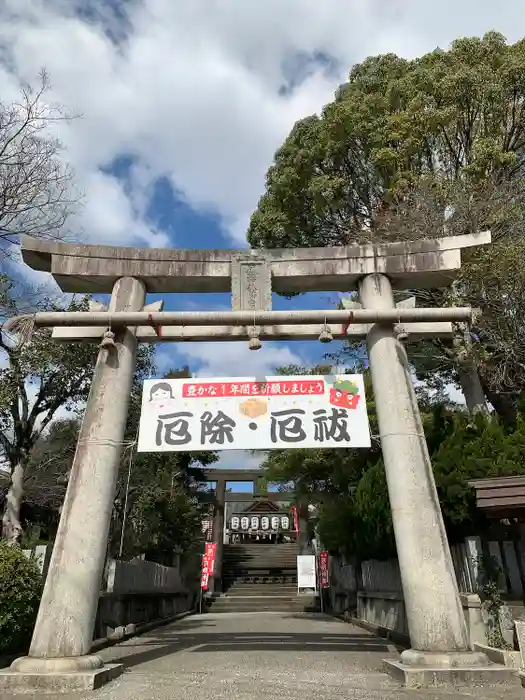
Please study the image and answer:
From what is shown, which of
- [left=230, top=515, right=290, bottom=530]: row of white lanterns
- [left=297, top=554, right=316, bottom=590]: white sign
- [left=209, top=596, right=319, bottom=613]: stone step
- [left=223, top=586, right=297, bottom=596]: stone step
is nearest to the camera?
[left=297, top=554, right=316, bottom=590]: white sign

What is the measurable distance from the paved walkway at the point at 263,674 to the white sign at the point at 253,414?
2643 millimetres

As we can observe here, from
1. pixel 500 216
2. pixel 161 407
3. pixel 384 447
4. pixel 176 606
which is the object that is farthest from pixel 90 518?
pixel 176 606

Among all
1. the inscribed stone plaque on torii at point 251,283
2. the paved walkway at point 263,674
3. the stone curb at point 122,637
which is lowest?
the paved walkway at point 263,674

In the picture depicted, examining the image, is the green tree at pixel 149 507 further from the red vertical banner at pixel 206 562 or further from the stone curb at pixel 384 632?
the stone curb at pixel 384 632

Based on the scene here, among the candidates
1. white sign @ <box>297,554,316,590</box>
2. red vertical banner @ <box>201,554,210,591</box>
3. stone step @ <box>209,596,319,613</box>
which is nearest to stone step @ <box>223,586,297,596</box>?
stone step @ <box>209,596,319,613</box>

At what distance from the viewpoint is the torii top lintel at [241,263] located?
757 cm

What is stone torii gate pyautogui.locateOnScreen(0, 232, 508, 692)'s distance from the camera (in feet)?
18.7

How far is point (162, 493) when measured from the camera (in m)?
17.7

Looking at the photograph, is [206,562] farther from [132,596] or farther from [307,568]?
[132,596]

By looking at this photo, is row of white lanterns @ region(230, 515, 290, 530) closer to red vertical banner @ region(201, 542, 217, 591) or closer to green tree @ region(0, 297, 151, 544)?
red vertical banner @ region(201, 542, 217, 591)

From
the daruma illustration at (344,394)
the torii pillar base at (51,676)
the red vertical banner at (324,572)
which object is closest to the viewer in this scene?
the torii pillar base at (51,676)

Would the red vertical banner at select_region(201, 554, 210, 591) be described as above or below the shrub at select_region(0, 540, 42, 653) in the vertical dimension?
above

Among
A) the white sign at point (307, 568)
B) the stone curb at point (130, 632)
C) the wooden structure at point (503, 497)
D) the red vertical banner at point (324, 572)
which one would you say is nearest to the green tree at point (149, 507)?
the stone curb at point (130, 632)

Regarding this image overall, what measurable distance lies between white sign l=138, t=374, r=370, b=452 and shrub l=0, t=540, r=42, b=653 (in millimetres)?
2348
